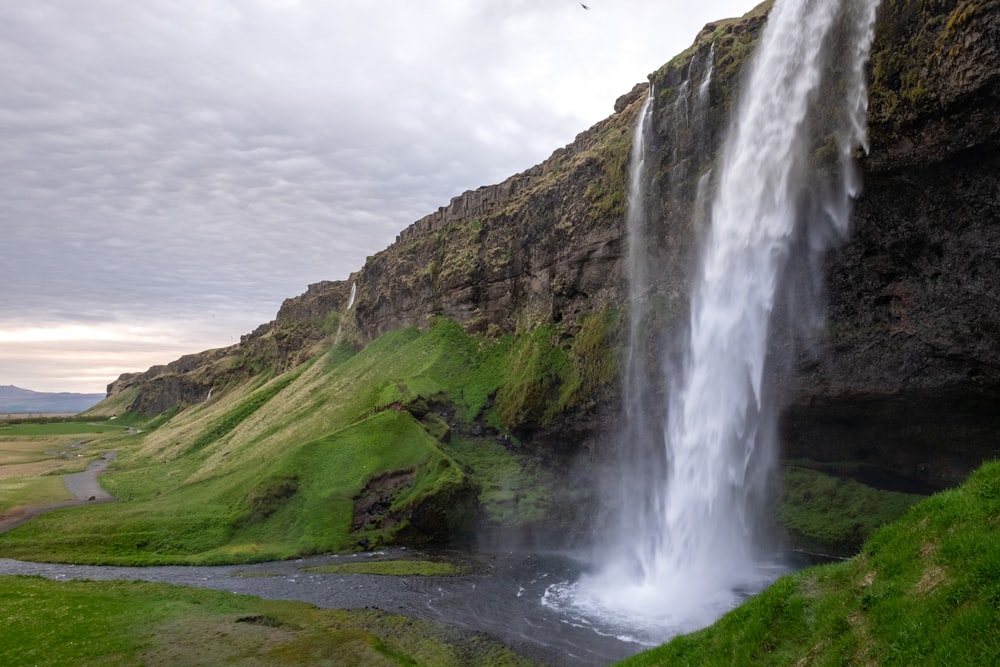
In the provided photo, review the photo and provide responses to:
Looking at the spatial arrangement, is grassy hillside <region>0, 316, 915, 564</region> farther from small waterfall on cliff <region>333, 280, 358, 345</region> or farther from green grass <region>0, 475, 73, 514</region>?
small waterfall on cliff <region>333, 280, 358, 345</region>

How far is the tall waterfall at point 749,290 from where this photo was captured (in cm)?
3447

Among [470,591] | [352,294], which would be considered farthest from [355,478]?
[352,294]

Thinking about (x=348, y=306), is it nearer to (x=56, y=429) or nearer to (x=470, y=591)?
(x=56, y=429)

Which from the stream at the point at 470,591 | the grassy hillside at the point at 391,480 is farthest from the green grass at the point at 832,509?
the stream at the point at 470,591

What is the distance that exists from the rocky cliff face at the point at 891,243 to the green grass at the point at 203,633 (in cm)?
2773

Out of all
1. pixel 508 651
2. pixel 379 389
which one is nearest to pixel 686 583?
pixel 508 651

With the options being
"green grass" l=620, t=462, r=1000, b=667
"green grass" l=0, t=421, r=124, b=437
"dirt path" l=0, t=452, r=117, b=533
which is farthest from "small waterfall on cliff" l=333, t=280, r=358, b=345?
"green grass" l=620, t=462, r=1000, b=667

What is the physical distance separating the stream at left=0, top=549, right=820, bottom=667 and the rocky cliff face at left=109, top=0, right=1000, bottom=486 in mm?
11084

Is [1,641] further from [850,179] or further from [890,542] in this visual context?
[850,179]

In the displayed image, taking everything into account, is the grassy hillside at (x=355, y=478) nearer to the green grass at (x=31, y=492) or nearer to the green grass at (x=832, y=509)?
the green grass at (x=31, y=492)

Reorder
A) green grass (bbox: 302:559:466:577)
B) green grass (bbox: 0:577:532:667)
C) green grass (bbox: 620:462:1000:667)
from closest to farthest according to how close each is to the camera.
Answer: green grass (bbox: 620:462:1000:667), green grass (bbox: 0:577:532:667), green grass (bbox: 302:559:466:577)

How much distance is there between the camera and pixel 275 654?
76.4 ft

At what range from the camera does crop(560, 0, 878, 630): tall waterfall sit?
34.5 m

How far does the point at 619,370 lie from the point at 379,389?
3000 cm
